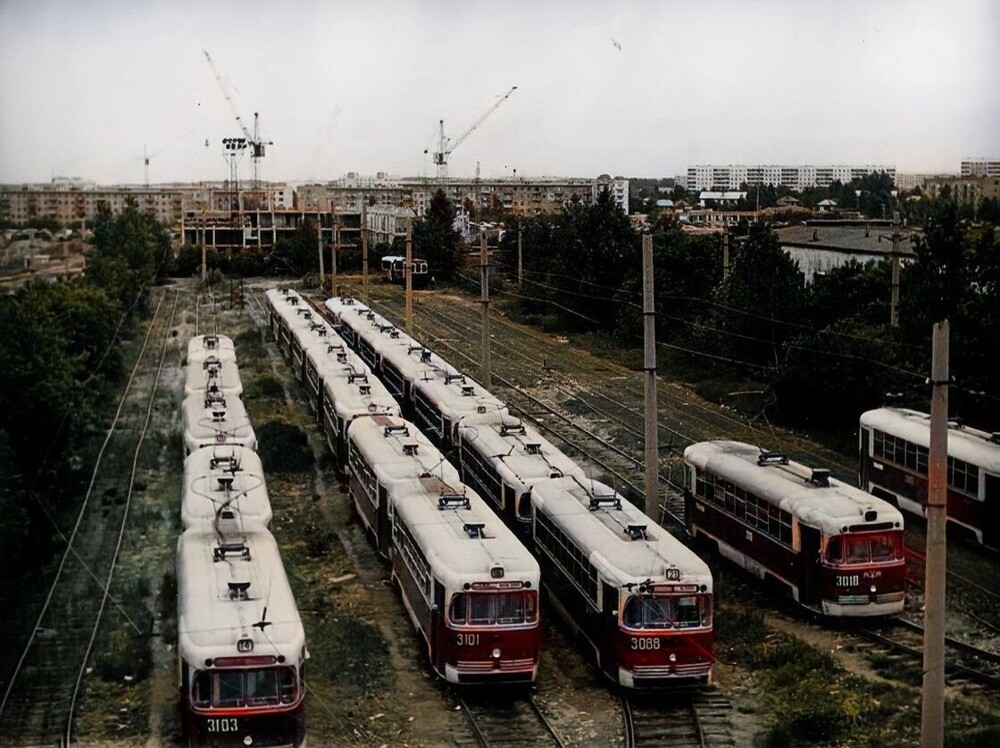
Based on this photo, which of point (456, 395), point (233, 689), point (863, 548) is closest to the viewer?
point (233, 689)

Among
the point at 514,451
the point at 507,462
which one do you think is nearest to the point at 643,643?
the point at 507,462

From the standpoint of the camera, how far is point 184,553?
1012 centimetres

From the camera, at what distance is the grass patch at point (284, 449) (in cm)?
1762

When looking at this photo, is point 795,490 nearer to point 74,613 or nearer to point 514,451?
point 514,451

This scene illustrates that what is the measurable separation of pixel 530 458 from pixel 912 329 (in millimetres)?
6397

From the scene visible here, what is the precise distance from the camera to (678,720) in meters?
9.45

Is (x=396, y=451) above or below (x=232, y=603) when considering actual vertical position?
above

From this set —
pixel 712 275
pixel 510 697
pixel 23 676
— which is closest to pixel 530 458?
pixel 510 697

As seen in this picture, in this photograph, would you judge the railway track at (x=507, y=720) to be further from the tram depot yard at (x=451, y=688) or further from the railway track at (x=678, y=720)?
the railway track at (x=678, y=720)

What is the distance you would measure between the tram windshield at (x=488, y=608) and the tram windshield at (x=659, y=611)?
2.40 ft

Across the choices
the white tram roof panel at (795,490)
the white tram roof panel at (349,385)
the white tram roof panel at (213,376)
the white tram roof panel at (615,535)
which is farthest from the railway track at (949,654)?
the white tram roof panel at (213,376)

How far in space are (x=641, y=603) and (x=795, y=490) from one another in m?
2.87

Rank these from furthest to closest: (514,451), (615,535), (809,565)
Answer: (514,451), (809,565), (615,535)

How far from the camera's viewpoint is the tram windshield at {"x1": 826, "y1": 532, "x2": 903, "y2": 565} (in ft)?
36.3
